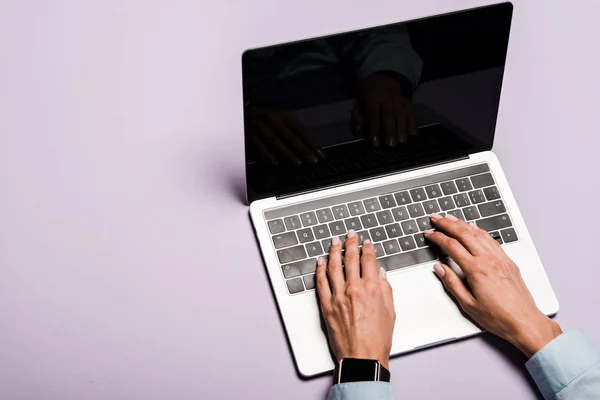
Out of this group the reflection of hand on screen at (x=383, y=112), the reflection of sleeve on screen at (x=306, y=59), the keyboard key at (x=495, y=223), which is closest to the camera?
the reflection of sleeve on screen at (x=306, y=59)

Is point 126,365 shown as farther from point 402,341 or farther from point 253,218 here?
point 402,341

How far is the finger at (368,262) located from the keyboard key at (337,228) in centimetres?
4

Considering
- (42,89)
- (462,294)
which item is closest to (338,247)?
(462,294)

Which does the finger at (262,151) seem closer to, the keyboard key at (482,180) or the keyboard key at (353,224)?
the keyboard key at (353,224)

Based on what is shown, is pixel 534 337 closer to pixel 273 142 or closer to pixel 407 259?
pixel 407 259

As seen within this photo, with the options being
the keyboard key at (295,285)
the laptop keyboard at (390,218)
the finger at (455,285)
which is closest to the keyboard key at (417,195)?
the laptop keyboard at (390,218)

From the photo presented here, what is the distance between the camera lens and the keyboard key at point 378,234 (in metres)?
0.99

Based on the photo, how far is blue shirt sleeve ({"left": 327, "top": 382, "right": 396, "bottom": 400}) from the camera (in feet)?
2.88

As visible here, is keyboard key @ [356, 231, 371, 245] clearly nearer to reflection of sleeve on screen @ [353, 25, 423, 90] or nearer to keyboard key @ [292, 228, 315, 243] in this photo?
keyboard key @ [292, 228, 315, 243]

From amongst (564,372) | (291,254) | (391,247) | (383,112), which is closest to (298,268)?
(291,254)

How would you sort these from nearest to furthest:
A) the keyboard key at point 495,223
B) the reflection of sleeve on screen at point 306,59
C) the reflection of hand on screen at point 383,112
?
the reflection of sleeve on screen at point 306,59 < the reflection of hand on screen at point 383,112 < the keyboard key at point 495,223

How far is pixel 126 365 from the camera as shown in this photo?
0.92 metres

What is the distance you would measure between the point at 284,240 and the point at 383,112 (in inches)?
8.4

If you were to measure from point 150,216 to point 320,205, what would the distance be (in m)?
0.24
